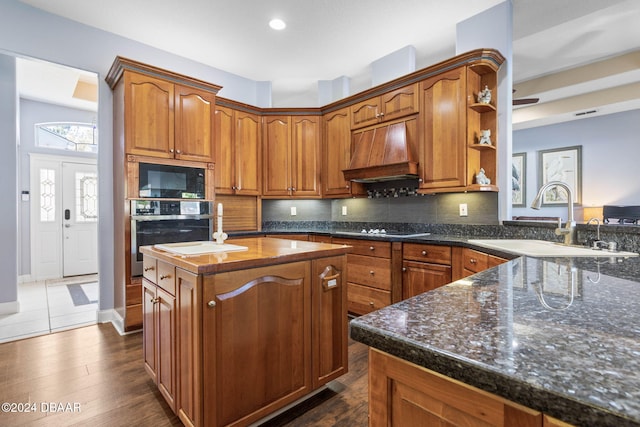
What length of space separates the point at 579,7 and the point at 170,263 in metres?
3.90

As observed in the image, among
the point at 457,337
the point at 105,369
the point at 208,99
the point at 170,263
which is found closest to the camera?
the point at 457,337

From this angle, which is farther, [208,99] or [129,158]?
[208,99]

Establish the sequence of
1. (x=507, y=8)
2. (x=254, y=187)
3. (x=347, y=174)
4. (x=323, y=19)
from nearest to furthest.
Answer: (x=507, y=8) → (x=323, y=19) → (x=347, y=174) → (x=254, y=187)

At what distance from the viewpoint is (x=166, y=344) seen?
164cm

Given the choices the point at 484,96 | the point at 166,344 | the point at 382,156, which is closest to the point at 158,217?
the point at 166,344

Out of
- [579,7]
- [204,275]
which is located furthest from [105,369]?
[579,7]

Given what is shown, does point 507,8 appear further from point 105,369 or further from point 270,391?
point 105,369

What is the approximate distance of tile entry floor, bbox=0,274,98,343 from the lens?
9.48ft

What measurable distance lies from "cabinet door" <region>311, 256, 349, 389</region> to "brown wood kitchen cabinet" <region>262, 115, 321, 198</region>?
2274 mm

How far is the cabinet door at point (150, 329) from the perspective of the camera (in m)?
1.79

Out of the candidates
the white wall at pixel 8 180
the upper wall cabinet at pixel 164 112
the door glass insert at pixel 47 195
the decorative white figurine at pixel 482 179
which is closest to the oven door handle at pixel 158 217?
the upper wall cabinet at pixel 164 112

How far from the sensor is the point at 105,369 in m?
2.19

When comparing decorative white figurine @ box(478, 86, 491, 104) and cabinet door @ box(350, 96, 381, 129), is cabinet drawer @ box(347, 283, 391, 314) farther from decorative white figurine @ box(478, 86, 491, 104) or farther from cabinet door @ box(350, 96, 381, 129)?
decorative white figurine @ box(478, 86, 491, 104)

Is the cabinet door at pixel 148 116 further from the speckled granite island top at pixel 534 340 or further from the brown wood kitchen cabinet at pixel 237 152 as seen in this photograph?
the speckled granite island top at pixel 534 340
